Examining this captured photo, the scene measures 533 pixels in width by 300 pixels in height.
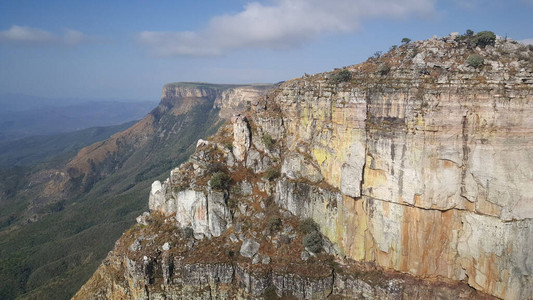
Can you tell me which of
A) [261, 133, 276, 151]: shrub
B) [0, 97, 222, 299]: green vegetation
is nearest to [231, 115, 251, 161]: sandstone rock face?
[261, 133, 276, 151]: shrub

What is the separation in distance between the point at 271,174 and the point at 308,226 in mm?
7609

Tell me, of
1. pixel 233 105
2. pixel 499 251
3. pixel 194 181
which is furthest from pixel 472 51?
pixel 233 105

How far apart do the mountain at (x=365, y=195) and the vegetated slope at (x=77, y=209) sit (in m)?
38.3

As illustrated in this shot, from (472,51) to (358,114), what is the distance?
10587mm

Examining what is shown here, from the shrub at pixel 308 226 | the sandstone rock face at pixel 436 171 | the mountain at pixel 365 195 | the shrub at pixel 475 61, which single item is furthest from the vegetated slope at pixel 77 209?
the shrub at pixel 475 61

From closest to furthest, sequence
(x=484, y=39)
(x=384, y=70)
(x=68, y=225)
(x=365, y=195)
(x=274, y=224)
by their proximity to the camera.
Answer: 1. (x=484, y=39)
2. (x=384, y=70)
3. (x=365, y=195)
4. (x=274, y=224)
5. (x=68, y=225)

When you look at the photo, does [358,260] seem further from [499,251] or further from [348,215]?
[499,251]

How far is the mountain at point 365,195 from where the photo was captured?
891 inches

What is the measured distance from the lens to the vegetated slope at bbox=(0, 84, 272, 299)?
70.6 metres

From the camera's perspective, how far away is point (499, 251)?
74.7 ft

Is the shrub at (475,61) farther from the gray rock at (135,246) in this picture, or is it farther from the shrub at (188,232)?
the gray rock at (135,246)

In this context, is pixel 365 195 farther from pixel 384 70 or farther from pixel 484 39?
pixel 484 39

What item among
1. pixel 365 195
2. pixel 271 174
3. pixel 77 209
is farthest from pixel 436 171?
pixel 77 209

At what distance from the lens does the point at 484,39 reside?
26.6 m
